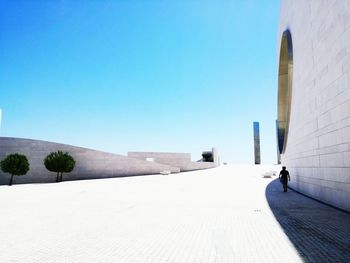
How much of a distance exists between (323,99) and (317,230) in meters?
5.49

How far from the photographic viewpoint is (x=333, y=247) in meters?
4.90

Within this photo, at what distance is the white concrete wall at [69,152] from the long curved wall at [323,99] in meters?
22.1

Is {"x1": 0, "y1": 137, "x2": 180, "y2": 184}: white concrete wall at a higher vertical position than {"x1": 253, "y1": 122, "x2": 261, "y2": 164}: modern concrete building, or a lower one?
lower

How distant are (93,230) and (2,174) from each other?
2794cm

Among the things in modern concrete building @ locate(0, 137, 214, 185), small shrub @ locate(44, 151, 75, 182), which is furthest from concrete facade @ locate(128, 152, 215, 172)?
small shrub @ locate(44, 151, 75, 182)

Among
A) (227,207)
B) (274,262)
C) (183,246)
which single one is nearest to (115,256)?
(183,246)

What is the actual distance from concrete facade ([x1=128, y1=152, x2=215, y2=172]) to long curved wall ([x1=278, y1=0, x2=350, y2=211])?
26.3m

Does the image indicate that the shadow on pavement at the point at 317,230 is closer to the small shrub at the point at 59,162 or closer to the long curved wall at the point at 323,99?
the long curved wall at the point at 323,99

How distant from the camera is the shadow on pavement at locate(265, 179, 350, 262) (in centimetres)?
458

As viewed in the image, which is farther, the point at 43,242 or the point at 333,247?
the point at 43,242

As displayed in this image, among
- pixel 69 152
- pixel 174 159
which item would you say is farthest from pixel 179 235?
pixel 174 159

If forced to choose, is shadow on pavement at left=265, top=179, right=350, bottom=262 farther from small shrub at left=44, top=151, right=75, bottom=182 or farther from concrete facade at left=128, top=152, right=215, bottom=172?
concrete facade at left=128, top=152, right=215, bottom=172

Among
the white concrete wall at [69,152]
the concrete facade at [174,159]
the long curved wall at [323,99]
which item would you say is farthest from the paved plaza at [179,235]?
the concrete facade at [174,159]

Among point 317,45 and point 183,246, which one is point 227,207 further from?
point 317,45
